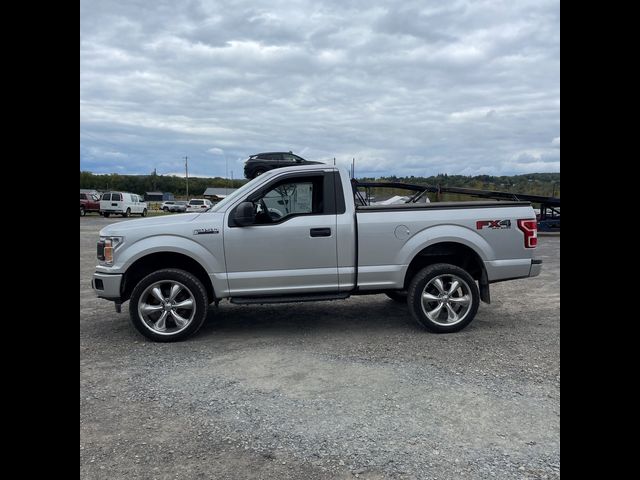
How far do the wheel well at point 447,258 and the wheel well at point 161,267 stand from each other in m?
2.46

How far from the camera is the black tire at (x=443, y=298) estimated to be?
5.78m

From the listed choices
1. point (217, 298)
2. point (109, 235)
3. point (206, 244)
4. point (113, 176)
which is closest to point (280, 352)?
point (217, 298)

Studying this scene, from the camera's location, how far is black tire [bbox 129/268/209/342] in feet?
17.9

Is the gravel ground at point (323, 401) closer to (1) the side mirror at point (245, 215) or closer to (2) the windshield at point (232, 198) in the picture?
(1) the side mirror at point (245, 215)

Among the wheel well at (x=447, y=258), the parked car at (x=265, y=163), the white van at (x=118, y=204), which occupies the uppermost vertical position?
the white van at (x=118, y=204)

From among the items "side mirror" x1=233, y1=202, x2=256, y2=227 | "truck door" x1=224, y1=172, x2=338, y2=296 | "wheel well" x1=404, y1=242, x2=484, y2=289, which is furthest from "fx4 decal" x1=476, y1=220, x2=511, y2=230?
"side mirror" x1=233, y1=202, x2=256, y2=227

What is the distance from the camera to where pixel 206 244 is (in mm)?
5586

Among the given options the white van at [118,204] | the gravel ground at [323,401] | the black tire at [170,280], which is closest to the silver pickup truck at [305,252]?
the black tire at [170,280]

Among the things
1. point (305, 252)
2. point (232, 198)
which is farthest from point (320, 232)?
point (232, 198)

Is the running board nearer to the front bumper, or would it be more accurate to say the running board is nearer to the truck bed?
the truck bed

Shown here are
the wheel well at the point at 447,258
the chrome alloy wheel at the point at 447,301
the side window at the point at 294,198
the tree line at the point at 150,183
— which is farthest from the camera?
the tree line at the point at 150,183

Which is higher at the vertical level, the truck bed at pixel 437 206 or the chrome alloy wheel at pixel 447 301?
the truck bed at pixel 437 206
